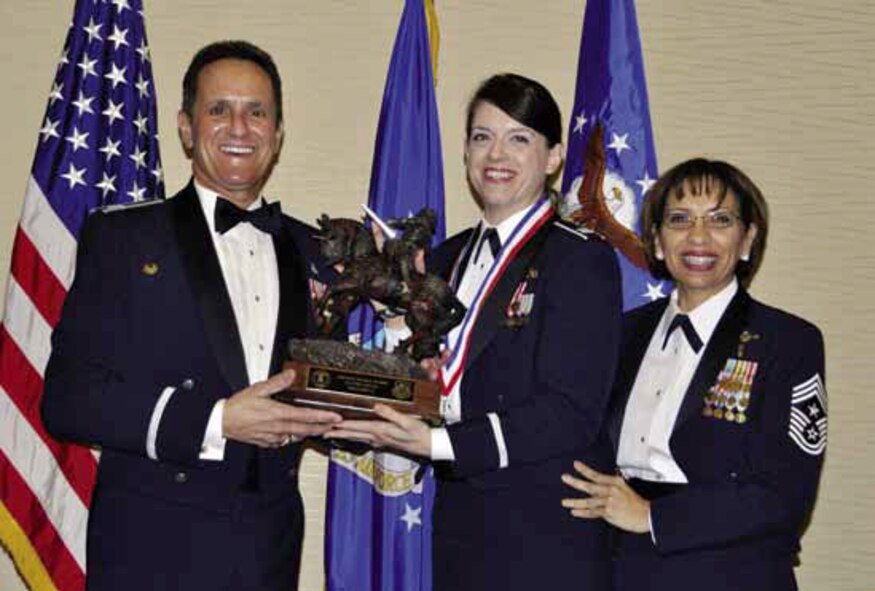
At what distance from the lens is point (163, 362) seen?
240 centimetres

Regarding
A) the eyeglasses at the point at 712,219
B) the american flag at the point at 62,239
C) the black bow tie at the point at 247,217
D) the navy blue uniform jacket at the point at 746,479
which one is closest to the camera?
the navy blue uniform jacket at the point at 746,479

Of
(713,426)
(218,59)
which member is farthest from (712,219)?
(218,59)

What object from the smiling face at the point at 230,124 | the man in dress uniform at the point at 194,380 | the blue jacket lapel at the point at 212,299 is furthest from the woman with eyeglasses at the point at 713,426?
the smiling face at the point at 230,124

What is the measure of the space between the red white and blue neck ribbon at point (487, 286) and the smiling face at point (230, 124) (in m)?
0.67

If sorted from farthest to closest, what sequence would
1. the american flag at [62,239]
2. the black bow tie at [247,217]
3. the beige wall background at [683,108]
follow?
1. the beige wall background at [683,108]
2. the american flag at [62,239]
3. the black bow tie at [247,217]

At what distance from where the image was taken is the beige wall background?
157 inches

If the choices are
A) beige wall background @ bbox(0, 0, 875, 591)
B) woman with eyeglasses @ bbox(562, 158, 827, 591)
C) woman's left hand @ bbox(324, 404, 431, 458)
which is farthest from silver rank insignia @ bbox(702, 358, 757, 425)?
beige wall background @ bbox(0, 0, 875, 591)

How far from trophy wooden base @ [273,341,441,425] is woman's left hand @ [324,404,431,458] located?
0.08ft

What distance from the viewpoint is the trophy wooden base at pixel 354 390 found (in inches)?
91.2

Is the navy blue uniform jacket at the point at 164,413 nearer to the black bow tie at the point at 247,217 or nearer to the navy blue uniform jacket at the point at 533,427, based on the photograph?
the black bow tie at the point at 247,217

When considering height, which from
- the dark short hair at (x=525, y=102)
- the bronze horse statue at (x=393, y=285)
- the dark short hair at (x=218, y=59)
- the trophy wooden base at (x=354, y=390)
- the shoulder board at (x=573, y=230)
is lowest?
the trophy wooden base at (x=354, y=390)

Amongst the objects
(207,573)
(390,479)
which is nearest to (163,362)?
(207,573)

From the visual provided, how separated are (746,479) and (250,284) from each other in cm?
132

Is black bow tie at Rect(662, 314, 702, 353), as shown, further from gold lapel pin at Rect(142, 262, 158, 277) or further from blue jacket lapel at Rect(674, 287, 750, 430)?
gold lapel pin at Rect(142, 262, 158, 277)
